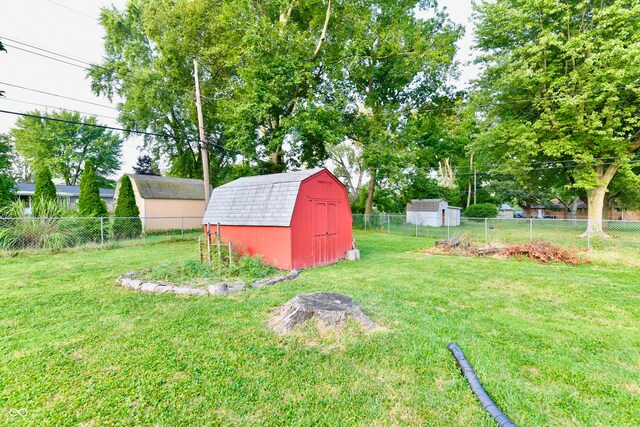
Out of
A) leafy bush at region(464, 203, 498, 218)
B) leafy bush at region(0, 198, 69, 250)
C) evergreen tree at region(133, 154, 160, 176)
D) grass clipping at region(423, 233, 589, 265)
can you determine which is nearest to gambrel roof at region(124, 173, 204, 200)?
leafy bush at region(0, 198, 69, 250)

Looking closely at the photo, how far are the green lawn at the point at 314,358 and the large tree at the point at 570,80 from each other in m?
10.7

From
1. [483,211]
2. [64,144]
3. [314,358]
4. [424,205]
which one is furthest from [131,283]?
[64,144]

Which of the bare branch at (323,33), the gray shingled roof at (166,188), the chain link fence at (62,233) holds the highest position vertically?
the bare branch at (323,33)

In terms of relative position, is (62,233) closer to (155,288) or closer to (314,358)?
(155,288)

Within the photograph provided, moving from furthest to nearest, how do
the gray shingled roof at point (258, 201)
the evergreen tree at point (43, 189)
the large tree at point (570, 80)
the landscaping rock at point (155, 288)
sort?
the large tree at point (570, 80) → the evergreen tree at point (43, 189) → the gray shingled roof at point (258, 201) → the landscaping rock at point (155, 288)

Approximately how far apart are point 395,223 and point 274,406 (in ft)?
59.2

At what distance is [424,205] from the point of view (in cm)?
2548

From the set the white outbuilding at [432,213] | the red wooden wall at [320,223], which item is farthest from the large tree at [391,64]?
the white outbuilding at [432,213]

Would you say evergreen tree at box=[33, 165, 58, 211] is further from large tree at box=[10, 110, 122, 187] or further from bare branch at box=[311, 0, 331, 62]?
large tree at box=[10, 110, 122, 187]

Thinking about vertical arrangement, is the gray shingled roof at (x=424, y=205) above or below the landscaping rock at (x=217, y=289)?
above

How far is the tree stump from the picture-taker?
3625mm

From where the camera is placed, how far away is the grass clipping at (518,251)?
327 inches

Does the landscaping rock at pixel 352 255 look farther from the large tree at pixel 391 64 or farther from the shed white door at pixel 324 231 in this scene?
the large tree at pixel 391 64

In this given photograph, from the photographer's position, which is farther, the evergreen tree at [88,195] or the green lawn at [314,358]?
the evergreen tree at [88,195]
